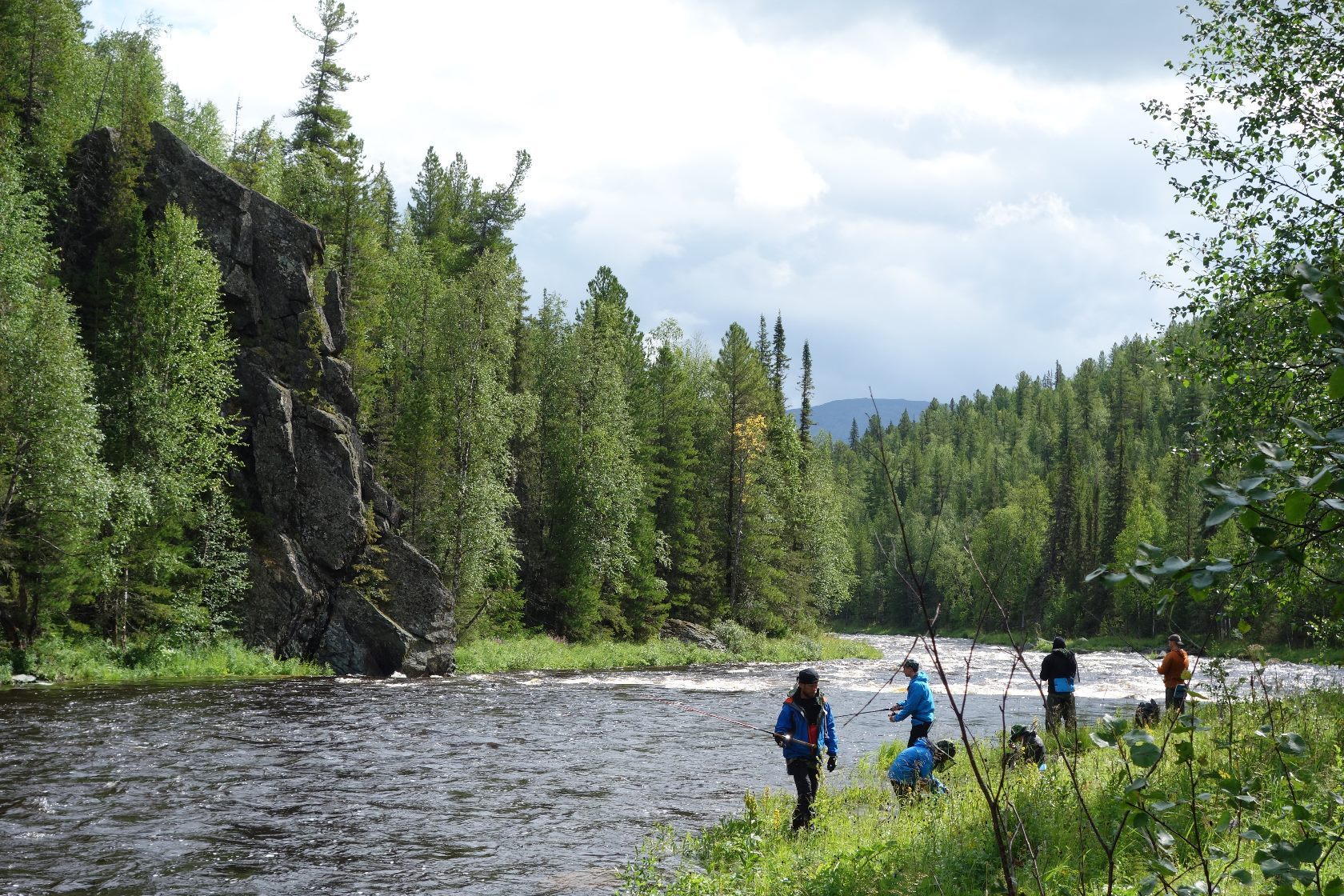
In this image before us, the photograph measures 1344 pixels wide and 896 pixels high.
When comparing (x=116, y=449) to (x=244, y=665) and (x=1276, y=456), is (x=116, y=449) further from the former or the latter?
(x=1276, y=456)

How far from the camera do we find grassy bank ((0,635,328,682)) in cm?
2332

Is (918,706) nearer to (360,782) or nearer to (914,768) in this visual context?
(914,768)

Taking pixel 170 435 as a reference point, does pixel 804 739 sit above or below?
below

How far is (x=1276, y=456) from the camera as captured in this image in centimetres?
185

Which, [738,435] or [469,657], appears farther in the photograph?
[738,435]

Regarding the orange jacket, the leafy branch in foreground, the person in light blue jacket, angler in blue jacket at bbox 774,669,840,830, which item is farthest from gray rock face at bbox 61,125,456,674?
the leafy branch in foreground

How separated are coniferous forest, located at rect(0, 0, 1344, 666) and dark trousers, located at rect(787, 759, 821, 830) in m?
3.09

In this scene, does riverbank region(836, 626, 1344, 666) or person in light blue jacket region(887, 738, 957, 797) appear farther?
riverbank region(836, 626, 1344, 666)

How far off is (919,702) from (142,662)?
23114mm

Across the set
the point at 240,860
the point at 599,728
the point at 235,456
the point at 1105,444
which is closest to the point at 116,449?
the point at 235,456

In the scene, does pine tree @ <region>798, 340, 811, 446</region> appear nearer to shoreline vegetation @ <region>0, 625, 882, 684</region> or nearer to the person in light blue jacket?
shoreline vegetation @ <region>0, 625, 882, 684</region>

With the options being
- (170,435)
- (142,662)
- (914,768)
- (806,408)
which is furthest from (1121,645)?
(914,768)

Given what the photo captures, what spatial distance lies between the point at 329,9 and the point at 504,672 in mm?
34288

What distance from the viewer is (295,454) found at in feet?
104
